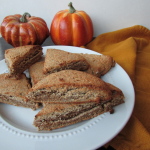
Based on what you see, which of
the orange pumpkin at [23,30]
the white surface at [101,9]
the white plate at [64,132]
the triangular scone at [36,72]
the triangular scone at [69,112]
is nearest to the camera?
the white plate at [64,132]

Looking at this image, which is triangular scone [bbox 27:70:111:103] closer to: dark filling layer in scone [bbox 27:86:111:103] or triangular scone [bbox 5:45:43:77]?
dark filling layer in scone [bbox 27:86:111:103]

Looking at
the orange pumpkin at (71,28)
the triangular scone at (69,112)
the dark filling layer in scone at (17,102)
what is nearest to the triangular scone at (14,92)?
the dark filling layer in scone at (17,102)

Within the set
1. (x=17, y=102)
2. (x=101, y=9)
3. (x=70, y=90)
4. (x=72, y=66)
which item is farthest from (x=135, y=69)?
(x=17, y=102)

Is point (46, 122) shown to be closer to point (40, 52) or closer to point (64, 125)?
point (64, 125)

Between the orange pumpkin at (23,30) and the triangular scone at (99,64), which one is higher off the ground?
the orange pumpkin at (23,30)

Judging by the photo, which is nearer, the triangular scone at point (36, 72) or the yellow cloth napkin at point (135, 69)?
the yellow cloth napkin at point (135, 69)

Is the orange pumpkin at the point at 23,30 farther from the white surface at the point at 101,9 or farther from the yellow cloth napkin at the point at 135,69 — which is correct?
the yellow cloth napkin at the point at 135,69

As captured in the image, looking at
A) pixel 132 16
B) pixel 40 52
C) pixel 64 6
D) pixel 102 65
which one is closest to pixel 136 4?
pixel 132 16
